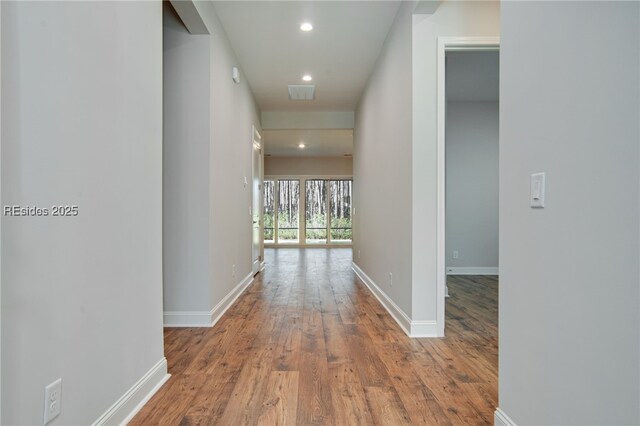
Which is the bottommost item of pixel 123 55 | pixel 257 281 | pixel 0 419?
pixel 257 281

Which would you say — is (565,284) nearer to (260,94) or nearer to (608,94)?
(608,94)

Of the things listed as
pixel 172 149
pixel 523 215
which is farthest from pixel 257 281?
pixel 523 215

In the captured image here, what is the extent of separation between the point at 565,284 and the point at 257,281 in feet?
14.7

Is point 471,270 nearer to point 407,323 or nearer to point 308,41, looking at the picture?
point 407,323

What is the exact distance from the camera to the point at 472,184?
19.0ft

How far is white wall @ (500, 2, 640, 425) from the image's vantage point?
93 cm

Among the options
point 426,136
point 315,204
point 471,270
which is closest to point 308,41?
point 426,136

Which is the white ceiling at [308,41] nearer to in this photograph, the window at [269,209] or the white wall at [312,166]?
the white wall at [312,166]

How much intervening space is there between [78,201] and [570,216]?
1.68 metres

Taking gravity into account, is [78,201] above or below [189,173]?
below

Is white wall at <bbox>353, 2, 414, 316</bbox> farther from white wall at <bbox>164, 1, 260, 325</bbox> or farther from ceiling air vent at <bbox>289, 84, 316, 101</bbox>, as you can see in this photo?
white wall at <bbox>164, 1, 260, 325</bbox>

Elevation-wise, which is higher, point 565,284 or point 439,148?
point 439,148

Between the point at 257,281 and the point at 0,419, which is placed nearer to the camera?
the point at 0,419

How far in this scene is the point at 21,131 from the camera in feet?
3.60
